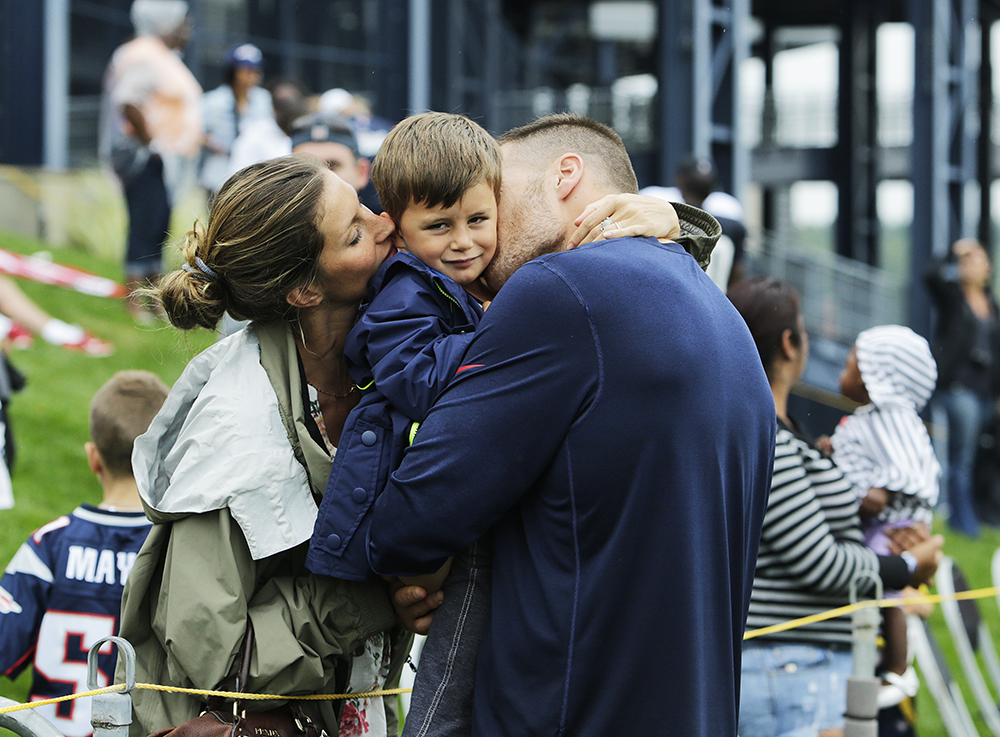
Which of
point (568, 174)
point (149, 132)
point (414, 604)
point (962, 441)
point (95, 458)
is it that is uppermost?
point (149, 132)

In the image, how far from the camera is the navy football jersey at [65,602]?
2.81m

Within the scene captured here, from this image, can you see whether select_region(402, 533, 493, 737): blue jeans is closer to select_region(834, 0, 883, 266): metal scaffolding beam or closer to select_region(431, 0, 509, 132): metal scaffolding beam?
select_region(431, 0, 509, 132): metal scaffolding beam

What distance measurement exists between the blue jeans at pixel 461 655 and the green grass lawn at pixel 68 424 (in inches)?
75.6

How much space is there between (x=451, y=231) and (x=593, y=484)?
0.71 metres

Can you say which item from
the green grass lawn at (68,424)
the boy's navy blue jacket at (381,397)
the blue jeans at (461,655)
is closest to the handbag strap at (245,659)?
the boy's navy blue jacket at (381,397)

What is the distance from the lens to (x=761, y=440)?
6.56 ft

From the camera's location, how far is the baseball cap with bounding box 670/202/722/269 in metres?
2.25

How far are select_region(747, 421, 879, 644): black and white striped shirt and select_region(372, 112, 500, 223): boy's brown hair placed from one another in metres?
1.38

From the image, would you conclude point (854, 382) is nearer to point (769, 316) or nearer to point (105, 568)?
point (769, 316)

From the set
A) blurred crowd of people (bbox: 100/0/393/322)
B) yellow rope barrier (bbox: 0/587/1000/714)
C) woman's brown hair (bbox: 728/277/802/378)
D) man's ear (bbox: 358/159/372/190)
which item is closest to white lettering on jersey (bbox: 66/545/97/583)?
yellow rope barrier (bbox: 0/587/1000/714)

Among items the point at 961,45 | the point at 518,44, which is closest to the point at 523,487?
the point at 961,45

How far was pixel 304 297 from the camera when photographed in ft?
7.16

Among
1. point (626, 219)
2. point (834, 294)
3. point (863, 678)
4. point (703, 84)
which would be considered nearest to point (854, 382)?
point (863, 678)

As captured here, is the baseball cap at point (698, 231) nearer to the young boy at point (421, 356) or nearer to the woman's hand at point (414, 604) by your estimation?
the young boy at point (421, 356)
